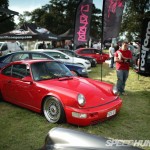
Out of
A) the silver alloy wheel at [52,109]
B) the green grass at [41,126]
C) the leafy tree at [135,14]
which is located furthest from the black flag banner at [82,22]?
the leafy tree at [135,14]

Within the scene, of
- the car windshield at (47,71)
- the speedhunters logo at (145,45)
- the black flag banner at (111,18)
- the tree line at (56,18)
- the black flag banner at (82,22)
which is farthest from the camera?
the tree line at (56,18)

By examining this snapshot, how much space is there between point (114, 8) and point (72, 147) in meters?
8.10

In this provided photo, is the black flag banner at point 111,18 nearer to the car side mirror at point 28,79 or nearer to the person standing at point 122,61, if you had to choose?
the person standing at point 122,61

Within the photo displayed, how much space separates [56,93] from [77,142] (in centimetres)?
309

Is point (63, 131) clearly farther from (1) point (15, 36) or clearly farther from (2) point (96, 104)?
(1) point (15, 36)

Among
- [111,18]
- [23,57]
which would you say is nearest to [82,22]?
[111,18]

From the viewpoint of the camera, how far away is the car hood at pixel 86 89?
585 centimetres

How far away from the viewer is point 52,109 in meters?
6.08

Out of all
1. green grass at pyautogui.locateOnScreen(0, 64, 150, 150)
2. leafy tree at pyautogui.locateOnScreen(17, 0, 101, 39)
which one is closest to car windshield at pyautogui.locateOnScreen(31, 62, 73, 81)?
green grass at pyautogui.locateOnScreen(0, 64, 150, 150)

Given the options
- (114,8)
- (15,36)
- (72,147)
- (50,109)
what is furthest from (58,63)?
(15,36)

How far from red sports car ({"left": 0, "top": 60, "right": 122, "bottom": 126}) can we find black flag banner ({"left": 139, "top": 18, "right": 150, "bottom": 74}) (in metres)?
5.43

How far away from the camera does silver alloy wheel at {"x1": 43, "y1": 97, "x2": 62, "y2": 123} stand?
5924 millimetres

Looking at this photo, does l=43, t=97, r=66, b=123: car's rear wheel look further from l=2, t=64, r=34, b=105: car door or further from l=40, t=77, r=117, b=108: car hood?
l=2, t=64, r=34, b=105: car door

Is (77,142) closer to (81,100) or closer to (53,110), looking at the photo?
(81,100)
